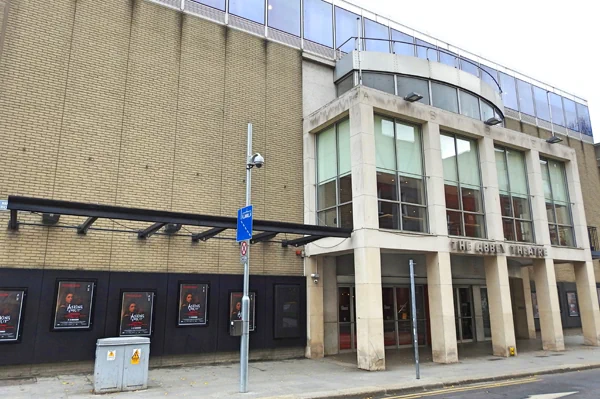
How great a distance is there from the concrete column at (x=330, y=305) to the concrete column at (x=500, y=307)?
607cm

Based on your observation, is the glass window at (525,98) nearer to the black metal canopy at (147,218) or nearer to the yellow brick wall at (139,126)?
the yellow brick wall at (139,126)

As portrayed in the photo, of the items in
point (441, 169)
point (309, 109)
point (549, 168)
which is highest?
point (309, 109)

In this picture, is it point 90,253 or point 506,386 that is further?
point 90,253

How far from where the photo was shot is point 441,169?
640 inches

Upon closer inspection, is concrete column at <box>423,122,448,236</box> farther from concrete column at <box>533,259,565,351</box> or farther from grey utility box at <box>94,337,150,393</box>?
grey utility box at <box>94,337,150,393</box>

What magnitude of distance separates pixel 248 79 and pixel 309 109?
2.91 metres

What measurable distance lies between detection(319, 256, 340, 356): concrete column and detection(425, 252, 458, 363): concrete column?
369cm

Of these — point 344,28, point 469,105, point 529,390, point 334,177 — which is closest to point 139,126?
point 334,177

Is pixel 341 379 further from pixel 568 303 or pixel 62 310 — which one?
pixel 568 303

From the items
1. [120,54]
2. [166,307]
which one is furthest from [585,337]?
[120,54]

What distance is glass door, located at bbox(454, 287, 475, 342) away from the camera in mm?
20969

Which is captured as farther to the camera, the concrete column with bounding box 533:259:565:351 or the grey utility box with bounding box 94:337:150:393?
the concrete column with bounding box 533:259:565:351

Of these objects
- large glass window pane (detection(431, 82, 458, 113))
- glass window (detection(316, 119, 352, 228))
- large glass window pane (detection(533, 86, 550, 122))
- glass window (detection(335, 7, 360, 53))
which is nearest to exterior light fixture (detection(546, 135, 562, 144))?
large glass window pane (detection(431, 82, 458, 113))

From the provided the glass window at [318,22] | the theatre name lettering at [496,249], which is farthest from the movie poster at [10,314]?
the glass window at [318,22]
